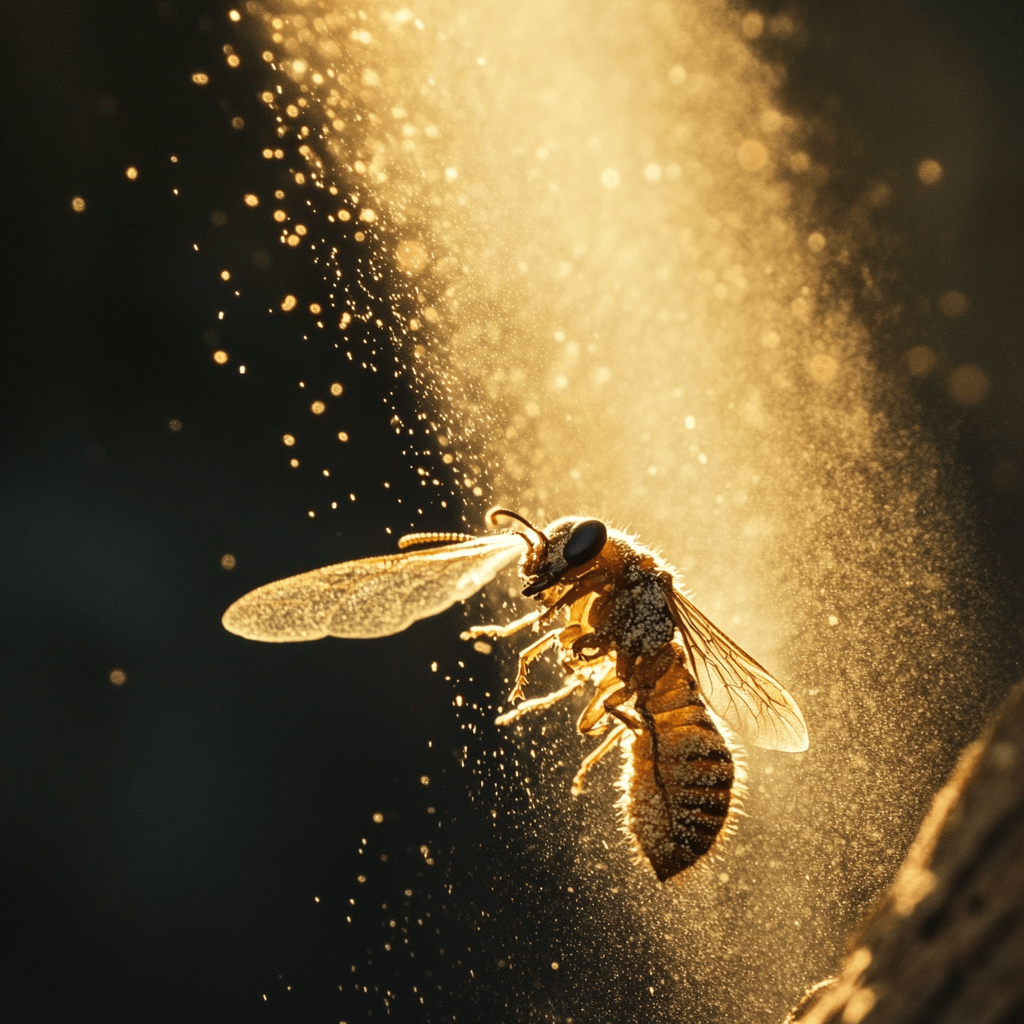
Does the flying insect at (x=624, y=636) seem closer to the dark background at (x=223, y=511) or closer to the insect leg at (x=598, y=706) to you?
the insect leg at (x=598, y=706)

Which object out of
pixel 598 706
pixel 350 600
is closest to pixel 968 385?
pixel 598 706

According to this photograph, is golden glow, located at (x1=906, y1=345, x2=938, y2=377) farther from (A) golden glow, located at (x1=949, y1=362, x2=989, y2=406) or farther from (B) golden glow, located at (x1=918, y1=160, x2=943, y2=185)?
(B) golden glow, located at (x1=918, y1=160, x2=943, y2=185)

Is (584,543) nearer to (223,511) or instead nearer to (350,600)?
(350,600)

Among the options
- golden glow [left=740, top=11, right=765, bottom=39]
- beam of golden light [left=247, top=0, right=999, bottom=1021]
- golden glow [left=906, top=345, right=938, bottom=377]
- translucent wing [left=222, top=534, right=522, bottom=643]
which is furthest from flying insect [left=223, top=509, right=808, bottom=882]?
golden glow [left=740, top=11, right=765, bottom=39]

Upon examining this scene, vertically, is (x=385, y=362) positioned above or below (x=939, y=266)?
below

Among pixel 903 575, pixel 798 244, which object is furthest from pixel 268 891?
pixel 798 244

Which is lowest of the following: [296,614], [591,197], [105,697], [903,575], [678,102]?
[105,697]

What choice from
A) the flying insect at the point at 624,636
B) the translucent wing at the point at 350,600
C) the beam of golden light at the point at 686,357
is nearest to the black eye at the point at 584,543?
the flying insect at the point at 624,636

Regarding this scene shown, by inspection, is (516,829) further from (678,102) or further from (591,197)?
(678,102)
